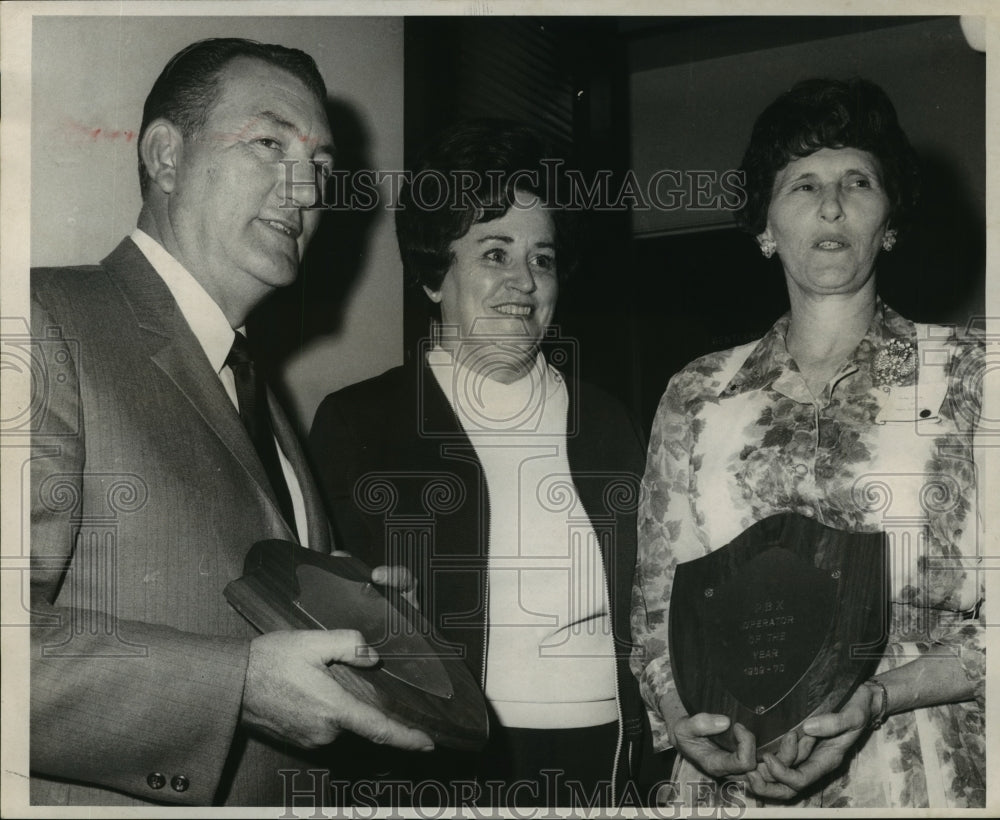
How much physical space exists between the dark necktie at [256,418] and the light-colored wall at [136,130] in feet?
0.21

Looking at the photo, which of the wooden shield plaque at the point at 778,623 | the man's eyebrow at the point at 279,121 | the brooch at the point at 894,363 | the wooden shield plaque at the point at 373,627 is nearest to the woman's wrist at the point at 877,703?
the wooden shield plaque at the point at 778,623

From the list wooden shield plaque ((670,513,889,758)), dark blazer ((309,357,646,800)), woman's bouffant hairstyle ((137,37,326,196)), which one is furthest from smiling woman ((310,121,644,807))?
woman's bouffant hairstyle ((137,37,326,196))

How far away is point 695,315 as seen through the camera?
1.81 meters

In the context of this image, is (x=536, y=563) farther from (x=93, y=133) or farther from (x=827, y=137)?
(x=93, y=133)

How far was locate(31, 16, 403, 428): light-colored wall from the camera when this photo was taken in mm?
1768

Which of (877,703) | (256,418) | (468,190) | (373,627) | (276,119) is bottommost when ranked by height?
(877,703)

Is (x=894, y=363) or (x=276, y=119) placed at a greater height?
(x=276, y=119)

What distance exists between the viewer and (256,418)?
1705 mm

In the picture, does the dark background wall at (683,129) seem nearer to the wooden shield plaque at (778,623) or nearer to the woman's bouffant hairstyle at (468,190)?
the woman's bouffant hairstyle at (468,190)

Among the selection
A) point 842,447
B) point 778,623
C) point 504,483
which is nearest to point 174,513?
point 504,483

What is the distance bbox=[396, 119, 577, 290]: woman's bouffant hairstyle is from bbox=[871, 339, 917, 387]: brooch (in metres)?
0.49

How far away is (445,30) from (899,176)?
29.6 inches

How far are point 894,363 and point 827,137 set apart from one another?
Result: 36cm

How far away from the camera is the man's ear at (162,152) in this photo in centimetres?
174
